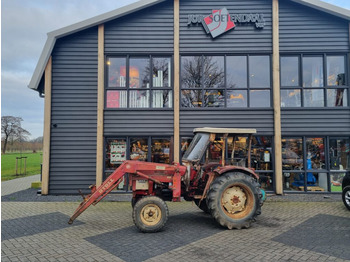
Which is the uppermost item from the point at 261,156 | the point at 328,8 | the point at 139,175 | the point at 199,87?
the point at 328,8

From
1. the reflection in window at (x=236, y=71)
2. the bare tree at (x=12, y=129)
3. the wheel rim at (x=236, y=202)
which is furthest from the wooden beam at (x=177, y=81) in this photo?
the bare tree at (x=12, y=129)

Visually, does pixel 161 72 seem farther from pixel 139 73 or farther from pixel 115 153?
pixel 115 153

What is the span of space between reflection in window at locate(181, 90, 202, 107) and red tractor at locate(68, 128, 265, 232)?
3.58m

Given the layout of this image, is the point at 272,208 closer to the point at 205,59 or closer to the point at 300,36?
the point at 205,59

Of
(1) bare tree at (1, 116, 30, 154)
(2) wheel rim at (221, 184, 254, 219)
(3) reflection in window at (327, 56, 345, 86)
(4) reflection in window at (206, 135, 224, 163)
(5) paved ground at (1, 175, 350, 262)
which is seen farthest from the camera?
(1) bare tree at (1, 116, 30, 154)

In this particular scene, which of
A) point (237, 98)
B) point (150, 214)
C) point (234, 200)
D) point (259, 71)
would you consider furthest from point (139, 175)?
point (259, 71)

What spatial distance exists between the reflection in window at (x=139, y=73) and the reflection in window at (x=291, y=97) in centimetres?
538

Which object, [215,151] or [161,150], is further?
[161,150]

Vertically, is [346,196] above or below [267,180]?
below

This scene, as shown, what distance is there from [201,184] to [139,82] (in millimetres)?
5353

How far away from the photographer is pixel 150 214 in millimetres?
5387

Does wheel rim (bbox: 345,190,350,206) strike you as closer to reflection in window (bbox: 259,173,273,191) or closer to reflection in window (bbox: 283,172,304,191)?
reflection in window (bbox: 283,172,304,191)

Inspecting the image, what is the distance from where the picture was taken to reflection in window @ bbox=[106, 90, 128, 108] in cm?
974

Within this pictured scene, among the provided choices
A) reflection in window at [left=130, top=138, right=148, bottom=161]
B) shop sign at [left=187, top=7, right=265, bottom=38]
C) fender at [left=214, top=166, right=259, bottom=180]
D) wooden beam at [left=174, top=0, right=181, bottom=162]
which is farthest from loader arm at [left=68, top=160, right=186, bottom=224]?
shop sign at [left=187, top=7, right=265, bottom=38]
